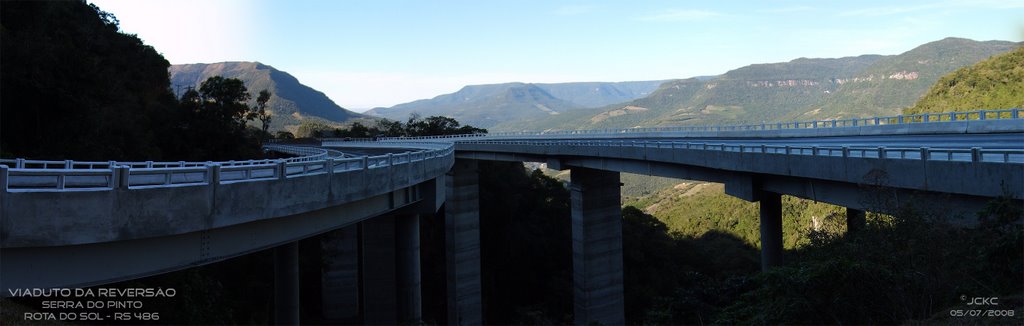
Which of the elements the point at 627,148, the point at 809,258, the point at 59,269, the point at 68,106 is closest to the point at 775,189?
the point at 809,258

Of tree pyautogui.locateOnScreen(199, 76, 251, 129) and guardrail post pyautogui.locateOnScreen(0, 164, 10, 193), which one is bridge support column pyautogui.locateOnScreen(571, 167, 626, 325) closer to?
guardrail post pyautogui.locateOnScreen(0, 164, 10, 193)

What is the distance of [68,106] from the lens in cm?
2470

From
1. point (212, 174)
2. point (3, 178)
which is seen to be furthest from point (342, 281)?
point (3, 178)

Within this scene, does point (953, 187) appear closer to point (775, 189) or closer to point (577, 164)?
point (775, 189)

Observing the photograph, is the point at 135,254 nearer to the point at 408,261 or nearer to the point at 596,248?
the point at 408,261

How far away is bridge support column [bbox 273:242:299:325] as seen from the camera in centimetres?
1795

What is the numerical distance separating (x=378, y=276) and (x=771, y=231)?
2323 centimetres

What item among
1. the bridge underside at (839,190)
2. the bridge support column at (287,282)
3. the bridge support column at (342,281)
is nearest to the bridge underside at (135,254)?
the bridge support column at (287,282)

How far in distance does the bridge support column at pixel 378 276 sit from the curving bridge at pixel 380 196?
0.12m

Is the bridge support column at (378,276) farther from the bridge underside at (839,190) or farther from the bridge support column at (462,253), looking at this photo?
the bridge underside at (839,190)

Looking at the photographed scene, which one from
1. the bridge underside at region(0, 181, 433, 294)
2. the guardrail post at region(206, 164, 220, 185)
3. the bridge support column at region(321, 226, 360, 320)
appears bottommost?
the bridge support column at region(321, 226, 360, 320)

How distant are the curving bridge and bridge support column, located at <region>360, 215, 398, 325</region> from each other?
115mm

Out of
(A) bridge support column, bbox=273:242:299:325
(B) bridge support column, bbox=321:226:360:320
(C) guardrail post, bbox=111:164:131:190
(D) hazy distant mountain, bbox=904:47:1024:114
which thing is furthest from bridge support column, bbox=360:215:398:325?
Answer: (D) hazy distant mountain, bbox=904:47:1024:114

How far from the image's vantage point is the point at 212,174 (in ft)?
39.3
